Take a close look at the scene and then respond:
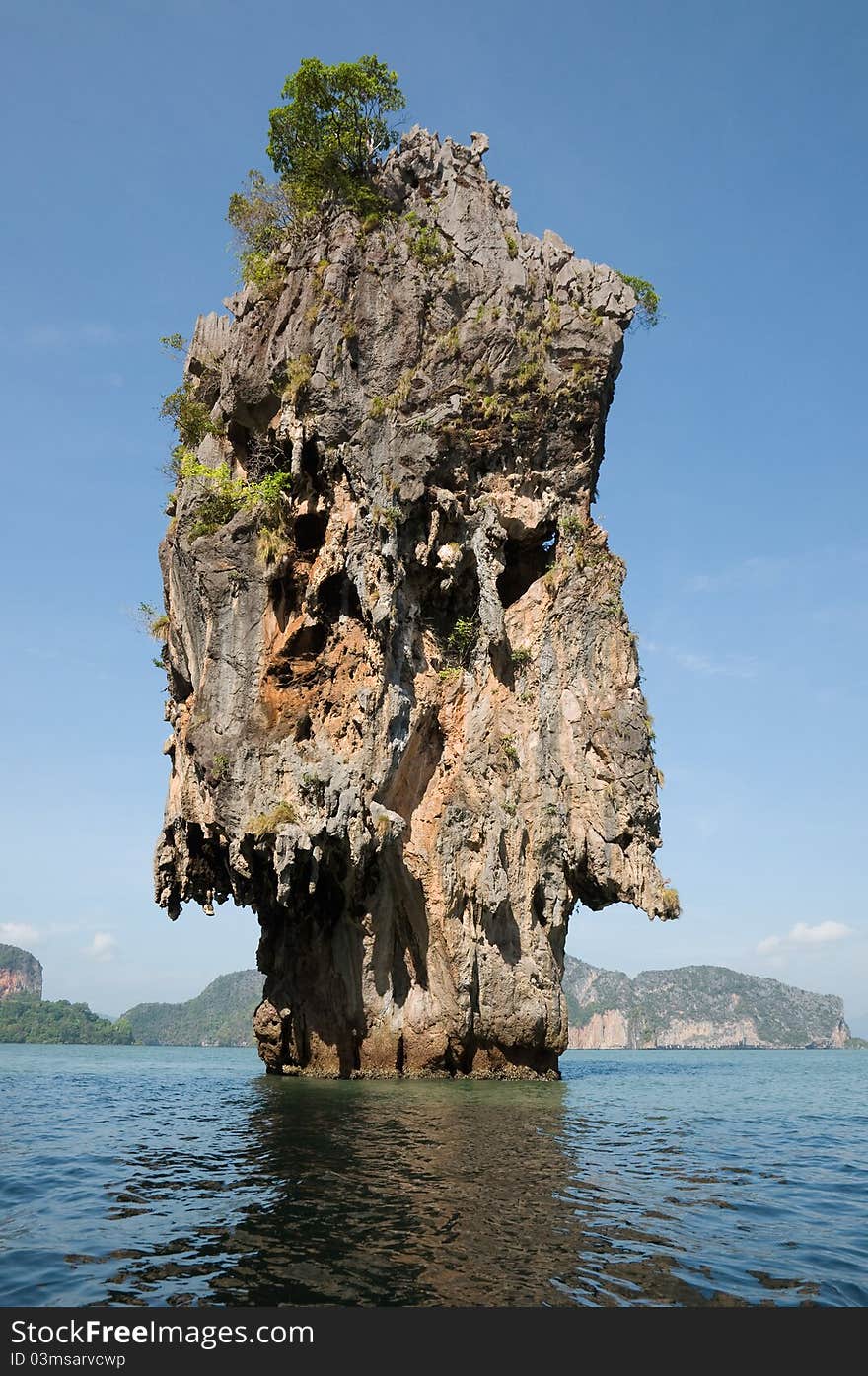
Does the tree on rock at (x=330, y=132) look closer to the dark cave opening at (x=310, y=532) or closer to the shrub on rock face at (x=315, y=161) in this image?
the shrub on rock face at (x=315, y=161)

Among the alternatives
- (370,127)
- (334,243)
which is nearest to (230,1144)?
(334,243)

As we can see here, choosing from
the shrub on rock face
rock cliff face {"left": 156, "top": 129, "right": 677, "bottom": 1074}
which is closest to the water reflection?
rock cliff face {"left": 156, "top": 129, "right": 677, "bottom": 1074}

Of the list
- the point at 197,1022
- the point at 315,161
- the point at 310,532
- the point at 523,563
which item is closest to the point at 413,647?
the point at 310,532

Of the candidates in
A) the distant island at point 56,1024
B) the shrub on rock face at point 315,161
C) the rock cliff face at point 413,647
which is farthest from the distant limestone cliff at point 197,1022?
the shrub on rock face at point 315,161

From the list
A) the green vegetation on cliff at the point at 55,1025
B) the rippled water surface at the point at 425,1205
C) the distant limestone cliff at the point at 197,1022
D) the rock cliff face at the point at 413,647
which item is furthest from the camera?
the distant limestone cliff at the point at 197,1022

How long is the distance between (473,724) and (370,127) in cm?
2054

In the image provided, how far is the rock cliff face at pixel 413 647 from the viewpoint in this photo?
2394 centimetres

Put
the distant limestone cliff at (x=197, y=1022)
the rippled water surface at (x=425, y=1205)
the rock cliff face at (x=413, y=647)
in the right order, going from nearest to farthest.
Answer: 1. the rippled water surface at (x=425, y=1205)
2. the rock cliff face at (x=413, y=647)
3. the distant limestone cliff at (x=197, y=1022)

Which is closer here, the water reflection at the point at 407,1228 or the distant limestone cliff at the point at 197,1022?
the water reflection at the point at 407,1228

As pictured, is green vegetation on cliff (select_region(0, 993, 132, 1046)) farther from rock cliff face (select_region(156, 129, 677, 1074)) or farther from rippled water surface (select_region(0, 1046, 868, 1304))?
rippled water surface (select_region(0, 1046, 868, 1304))

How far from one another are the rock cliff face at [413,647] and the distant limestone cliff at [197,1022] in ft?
501

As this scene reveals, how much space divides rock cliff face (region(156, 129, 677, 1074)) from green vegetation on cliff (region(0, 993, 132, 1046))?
109 metres

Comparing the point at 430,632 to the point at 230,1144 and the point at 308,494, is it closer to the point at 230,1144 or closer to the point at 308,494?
the point at 308,494

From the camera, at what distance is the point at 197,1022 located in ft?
592
